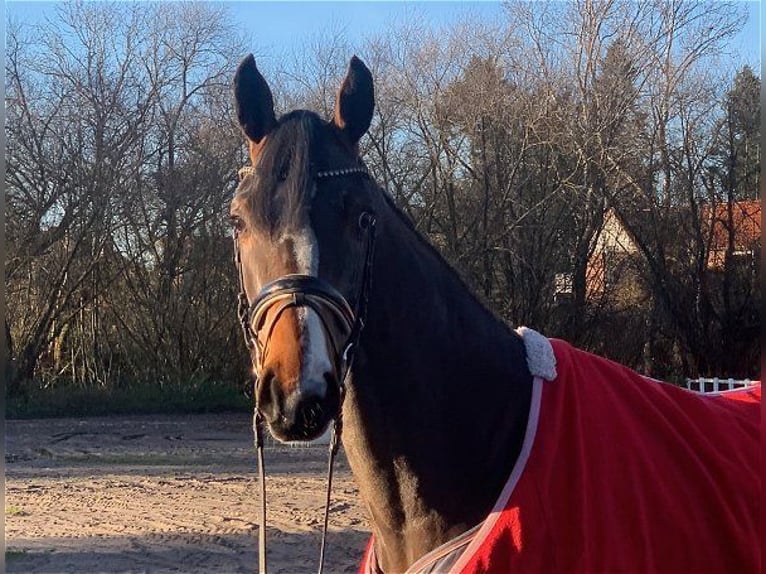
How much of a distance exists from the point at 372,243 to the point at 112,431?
10.9 m

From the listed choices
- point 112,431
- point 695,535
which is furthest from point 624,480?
point 112,431

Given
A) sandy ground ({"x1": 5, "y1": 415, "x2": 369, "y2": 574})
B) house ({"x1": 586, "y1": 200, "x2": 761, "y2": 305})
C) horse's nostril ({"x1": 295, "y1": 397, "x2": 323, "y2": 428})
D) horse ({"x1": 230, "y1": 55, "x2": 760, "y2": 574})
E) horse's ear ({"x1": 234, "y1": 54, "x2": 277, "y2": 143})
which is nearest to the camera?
horse's nostril ({"x1": 295, "y1": 397, "x2": 323, "y2": 428})

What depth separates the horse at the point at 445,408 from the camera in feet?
6.51

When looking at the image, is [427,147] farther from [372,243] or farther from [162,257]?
[372,243]

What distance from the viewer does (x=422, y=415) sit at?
2.13 m

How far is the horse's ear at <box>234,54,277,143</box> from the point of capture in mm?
2205

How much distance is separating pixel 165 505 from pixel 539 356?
19.1ft

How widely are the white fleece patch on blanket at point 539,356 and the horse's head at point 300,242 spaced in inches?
23.8

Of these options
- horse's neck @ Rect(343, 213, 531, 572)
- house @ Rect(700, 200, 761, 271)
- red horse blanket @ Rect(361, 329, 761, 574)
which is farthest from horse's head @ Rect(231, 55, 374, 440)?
house @ Rect(700, 200, 761, 271)

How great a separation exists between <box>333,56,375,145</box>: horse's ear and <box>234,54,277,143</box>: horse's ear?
0.20 m

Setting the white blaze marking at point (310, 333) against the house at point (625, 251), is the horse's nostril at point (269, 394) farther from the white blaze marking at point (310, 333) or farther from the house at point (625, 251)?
the house at point (625, 251)

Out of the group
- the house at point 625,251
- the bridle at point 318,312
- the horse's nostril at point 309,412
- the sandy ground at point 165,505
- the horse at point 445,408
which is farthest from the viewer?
the house at point 625,251

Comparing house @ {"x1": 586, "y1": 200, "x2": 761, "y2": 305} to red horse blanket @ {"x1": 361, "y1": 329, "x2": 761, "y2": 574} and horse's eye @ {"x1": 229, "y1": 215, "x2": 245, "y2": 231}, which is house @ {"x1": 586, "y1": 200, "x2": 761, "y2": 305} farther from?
horse's eye @ {"x1": 229, "y1": 215, "x2": 245, "y2": 231}

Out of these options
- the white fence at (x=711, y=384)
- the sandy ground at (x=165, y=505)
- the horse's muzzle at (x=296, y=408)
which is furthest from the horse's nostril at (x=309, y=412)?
the white fence at (x=711, y=384)
